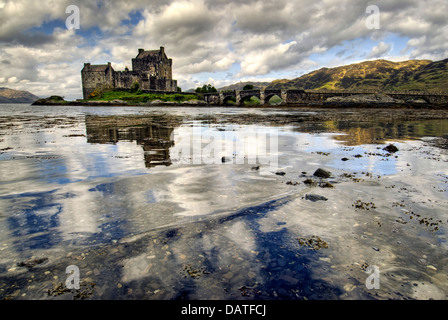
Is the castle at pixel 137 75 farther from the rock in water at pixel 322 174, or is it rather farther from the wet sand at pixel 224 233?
the rock in water at pixel 322 174

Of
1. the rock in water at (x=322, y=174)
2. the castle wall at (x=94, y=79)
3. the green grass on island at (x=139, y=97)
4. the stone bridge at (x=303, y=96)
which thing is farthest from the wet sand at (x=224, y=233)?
the castle wall at (x=94, y=79)

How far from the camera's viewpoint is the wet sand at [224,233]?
3.67 metres

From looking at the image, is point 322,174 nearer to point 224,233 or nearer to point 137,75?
point 224,233

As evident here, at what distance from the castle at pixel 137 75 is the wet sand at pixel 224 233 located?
139948mm

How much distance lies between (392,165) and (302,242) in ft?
28.2

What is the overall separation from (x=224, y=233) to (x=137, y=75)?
155016 mm

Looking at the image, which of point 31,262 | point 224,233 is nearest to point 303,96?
point 224,233

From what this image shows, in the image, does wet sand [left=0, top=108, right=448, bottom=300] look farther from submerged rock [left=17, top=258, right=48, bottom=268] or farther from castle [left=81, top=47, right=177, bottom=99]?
castle [left=81, top=47, right=177, bottom=99]

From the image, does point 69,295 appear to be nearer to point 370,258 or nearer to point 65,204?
point 65,204

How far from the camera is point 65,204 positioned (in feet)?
21.7

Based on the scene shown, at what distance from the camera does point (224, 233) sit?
5.21 m
